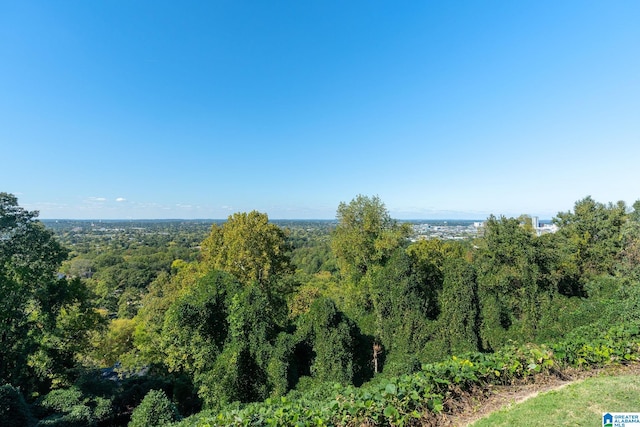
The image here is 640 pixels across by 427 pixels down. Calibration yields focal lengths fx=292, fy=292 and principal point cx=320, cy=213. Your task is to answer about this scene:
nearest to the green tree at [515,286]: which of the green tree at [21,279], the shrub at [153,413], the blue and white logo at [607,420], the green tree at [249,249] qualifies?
the blue and white logo at [607,420]

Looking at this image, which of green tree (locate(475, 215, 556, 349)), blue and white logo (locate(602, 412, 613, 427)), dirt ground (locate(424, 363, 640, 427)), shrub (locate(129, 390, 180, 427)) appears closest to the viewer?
blue and white logo (locate(602, 412, 613, 427))

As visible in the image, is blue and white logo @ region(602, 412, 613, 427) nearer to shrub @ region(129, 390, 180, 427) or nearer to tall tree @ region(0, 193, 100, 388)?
shrub @ region(129, 390, 180, 427)

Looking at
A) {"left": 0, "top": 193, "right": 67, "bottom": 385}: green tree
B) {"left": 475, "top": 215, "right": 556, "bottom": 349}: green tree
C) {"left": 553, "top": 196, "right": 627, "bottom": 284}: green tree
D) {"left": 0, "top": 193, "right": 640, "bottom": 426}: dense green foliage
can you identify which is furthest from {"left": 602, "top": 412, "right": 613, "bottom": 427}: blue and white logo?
{"left": 553, "top": 196, "right": 627, "bottom": 284}: green tree

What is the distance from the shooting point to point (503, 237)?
46.6 ft

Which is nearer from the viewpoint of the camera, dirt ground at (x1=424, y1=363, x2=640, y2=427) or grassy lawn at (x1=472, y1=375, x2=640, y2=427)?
grassy lawn at (x1=472, y1=375, x2=640, y2=427)

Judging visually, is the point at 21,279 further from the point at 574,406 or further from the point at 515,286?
the point at 515,286

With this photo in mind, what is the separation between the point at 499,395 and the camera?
518 centimetres

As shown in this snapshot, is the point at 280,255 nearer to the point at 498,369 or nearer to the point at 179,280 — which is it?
the point at 179,280

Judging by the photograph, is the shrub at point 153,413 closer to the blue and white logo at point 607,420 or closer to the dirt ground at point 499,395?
the dirt ground at point 499,395

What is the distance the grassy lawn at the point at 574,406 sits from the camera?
4121 millimetres

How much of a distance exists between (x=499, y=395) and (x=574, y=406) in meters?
1.07

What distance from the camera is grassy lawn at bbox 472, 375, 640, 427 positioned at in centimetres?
412

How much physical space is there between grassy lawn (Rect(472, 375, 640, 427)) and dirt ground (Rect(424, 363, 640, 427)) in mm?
226

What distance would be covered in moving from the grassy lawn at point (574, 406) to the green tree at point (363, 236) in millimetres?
11015
